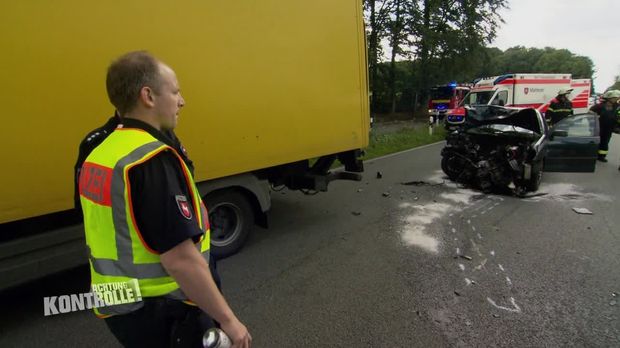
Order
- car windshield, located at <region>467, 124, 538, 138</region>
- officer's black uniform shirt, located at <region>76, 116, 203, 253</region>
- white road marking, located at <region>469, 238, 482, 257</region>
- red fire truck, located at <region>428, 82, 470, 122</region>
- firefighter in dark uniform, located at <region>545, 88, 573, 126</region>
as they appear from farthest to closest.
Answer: red fire truck, located at <region>428, 82, 470, 122</region> → firefighter in dark uniform, located at <region>545, 88, 573, 126</region> → car windshield, located at <region>467, 124, 538, 138</region> → white road marking, located at <region>469, 238, 482, 257</region> → officer's black uniform shirt, located at <region>76, 116, 203, 253</region>

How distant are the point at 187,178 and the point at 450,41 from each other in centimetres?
2982

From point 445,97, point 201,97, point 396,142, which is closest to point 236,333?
point 201,97

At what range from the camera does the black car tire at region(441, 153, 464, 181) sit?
7.44 metres

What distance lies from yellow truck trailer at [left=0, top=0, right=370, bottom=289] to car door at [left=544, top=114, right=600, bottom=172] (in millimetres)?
4597

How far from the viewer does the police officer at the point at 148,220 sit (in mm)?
1084

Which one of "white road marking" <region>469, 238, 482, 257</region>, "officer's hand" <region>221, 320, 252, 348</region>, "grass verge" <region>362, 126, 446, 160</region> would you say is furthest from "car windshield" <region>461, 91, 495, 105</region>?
"officer's hand" <region>221, 320, 252, 348</region>

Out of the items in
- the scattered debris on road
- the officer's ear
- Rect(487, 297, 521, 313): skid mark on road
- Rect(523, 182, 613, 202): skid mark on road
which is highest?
the officer's ear

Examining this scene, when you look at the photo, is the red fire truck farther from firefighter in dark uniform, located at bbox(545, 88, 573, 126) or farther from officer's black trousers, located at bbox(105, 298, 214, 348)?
officer's black trousers, located at bbox(105, 298, 214, 348)

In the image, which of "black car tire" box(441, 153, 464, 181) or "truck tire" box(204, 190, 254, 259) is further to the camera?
"black car tire" box(441, 153, 464, 181)

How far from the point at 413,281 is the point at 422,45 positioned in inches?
1045

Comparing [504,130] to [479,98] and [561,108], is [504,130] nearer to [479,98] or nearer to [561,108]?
[561,108]

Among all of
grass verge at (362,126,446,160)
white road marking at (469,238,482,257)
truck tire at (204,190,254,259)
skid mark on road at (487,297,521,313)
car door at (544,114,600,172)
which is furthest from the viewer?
grass verge at (362,126,446,160)

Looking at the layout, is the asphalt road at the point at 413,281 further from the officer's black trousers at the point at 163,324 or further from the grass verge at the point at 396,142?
the grass verge at the point at 396,142

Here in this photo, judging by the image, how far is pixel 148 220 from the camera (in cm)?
108
